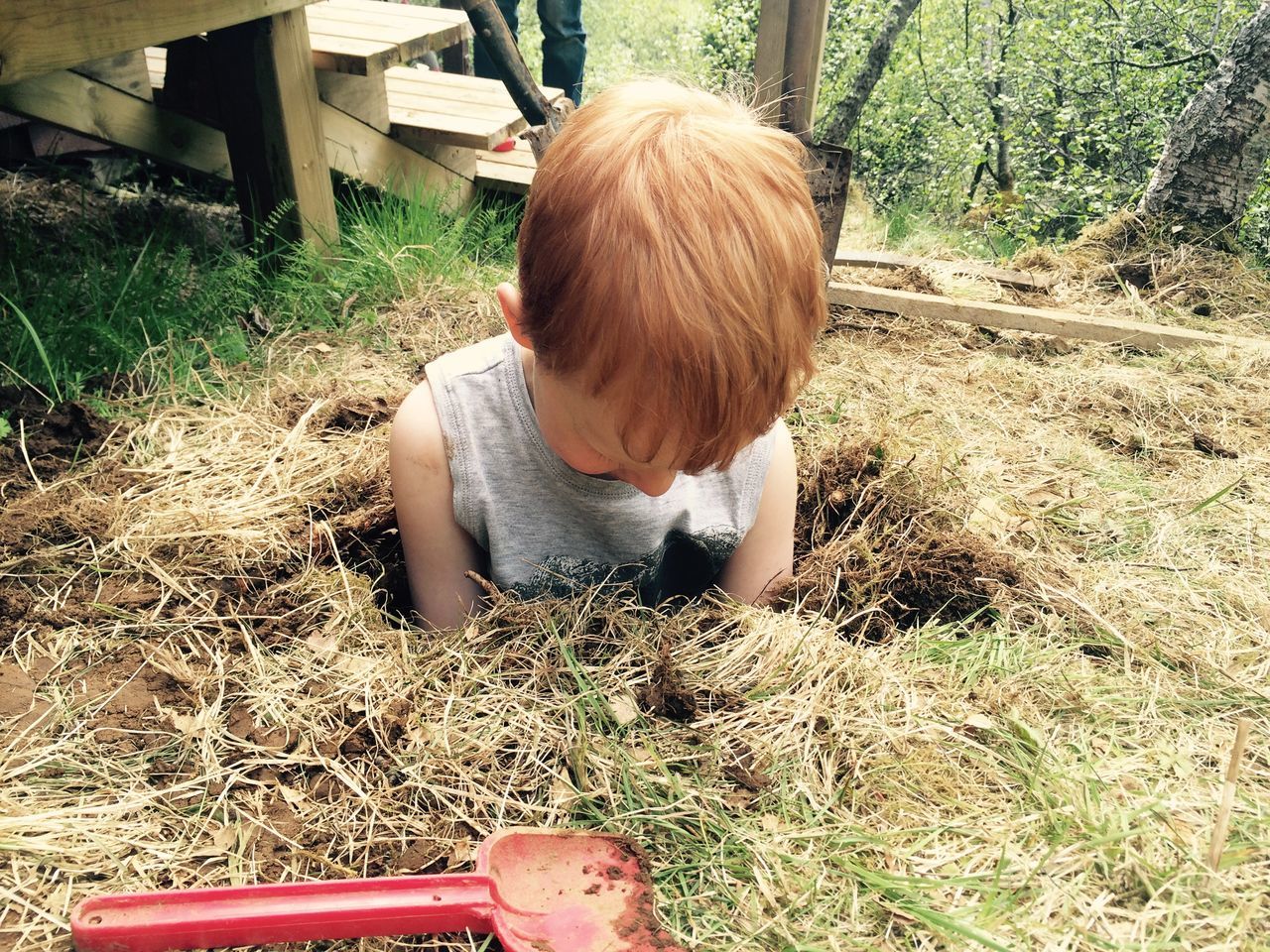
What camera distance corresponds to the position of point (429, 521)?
1.66 m

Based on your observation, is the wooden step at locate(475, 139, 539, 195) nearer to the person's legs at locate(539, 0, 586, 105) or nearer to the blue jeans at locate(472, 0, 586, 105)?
the blue jeans at locate(472, 0, 586, 105)

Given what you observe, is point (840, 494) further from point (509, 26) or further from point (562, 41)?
point (509, 26)

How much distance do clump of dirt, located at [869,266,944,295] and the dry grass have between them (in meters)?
1.90

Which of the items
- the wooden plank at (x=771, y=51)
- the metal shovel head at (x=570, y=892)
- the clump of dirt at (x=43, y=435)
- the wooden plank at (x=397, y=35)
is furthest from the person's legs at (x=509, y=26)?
the metal shovel head at (x=570, y=892)

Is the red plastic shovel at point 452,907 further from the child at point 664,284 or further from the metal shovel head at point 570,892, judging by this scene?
the child at point 664,284

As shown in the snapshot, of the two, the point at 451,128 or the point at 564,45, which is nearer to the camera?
the point at 451,128

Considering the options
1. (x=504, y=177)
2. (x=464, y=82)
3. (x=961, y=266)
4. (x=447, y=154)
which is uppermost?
(x=464, y=82)

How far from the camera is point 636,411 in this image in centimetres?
116

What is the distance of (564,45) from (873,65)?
2.45m

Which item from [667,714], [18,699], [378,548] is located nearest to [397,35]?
[378,548]

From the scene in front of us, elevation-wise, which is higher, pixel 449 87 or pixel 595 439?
pixel 449 87

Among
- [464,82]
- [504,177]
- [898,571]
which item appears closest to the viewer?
[898,571]

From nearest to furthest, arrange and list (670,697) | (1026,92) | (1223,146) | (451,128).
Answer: (670,697), (451,128), (1223,146), (1026,92)

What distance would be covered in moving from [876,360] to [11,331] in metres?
2.46
